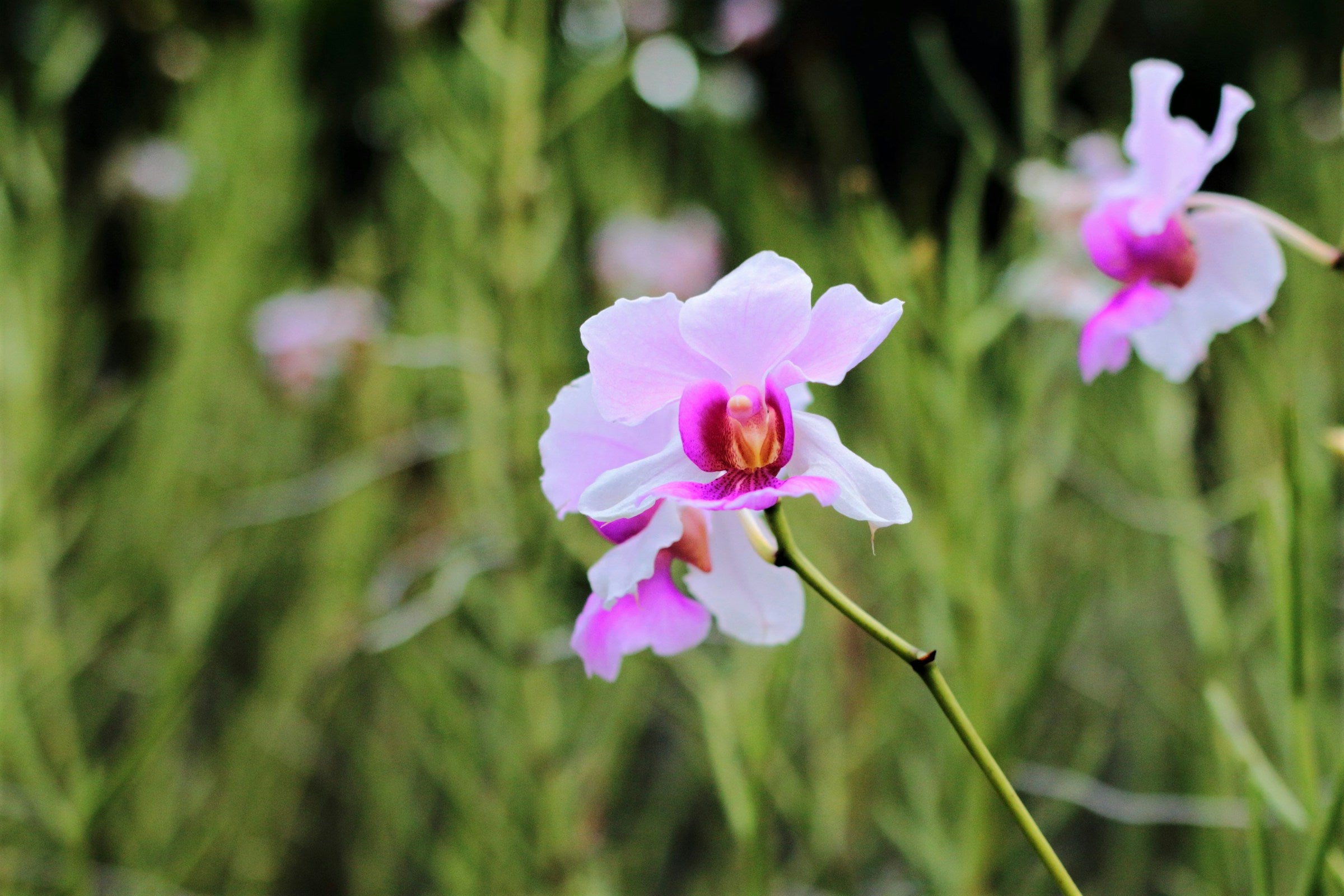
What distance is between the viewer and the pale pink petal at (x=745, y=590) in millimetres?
179

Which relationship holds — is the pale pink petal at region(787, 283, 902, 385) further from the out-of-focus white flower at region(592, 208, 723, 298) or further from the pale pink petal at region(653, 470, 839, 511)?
the out-of-focus white flower at region(592, 208, 723, 298)

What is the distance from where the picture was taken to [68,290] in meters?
0.72

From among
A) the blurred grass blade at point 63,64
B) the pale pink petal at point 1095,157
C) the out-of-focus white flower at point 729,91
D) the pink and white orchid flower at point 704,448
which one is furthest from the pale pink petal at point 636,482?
the out-of-focus white flower at point 729,91

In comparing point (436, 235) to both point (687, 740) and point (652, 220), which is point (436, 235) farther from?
point (687, 740)

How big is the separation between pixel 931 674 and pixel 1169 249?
131 millimetres

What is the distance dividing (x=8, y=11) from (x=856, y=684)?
3.98ft

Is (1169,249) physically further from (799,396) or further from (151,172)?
(151,172)

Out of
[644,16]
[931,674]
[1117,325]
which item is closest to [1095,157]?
[644,16]

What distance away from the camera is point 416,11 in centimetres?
64

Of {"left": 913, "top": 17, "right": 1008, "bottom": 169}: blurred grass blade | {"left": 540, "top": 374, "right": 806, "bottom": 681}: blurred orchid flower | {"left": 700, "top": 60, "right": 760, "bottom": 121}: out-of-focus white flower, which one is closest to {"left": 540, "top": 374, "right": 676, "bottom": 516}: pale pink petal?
{"left": 540, "top": 374, "right": 806, "bottom": 681}: blurred orchid flower

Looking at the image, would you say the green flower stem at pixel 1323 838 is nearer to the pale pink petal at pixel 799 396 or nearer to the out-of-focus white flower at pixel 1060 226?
the pale pink petal at pixel 799 396

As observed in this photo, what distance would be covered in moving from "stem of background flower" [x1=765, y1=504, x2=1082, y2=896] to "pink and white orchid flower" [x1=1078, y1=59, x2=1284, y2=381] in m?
0.10

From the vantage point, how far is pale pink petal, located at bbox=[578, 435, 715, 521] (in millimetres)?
142

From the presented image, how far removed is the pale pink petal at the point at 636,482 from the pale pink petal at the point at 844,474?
2 centimetres
